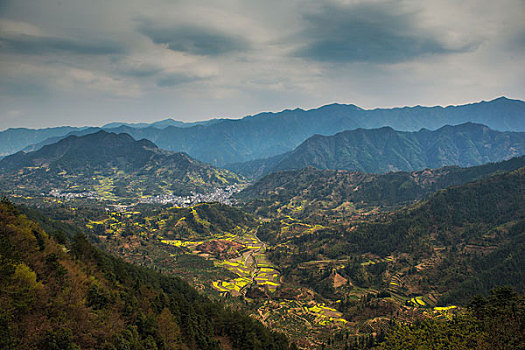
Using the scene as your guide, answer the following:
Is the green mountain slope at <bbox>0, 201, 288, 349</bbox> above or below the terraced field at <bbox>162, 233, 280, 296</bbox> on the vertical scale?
above

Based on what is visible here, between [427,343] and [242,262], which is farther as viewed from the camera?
[242,262]

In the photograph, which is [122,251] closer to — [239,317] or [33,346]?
[239,317]

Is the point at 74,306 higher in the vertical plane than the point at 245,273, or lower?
higher

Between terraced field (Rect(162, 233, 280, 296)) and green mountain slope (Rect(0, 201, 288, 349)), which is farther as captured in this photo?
terraced field (Rect(162, 233, 280, 296))

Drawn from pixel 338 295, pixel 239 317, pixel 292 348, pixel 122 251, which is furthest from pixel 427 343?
pixel 122 251

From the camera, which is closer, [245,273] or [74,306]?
[74,306]

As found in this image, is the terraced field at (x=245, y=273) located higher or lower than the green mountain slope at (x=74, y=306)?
lower

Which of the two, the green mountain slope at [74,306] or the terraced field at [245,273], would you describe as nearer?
the green mountain slope at [74,306]

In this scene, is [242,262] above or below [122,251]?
below
